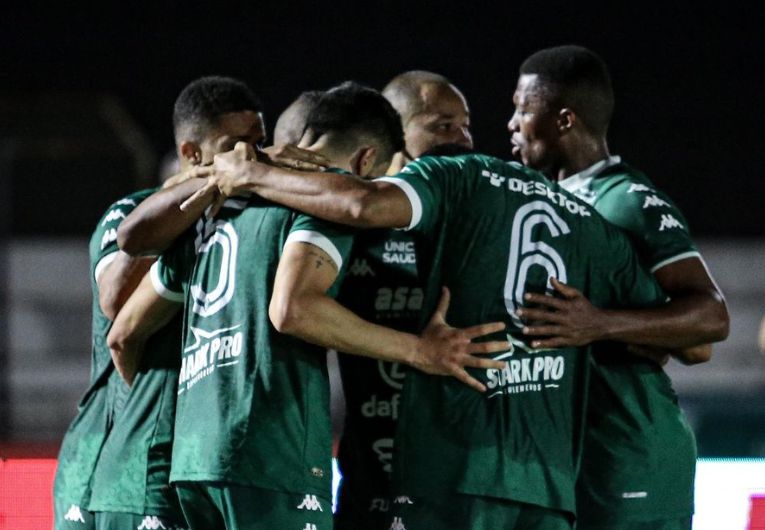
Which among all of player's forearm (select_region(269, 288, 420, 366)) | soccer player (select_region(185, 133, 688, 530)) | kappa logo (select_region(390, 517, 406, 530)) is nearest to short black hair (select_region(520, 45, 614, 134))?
soccer player (select_region(185, 133, 688, 530))

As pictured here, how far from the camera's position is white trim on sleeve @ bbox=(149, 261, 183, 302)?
3322mm

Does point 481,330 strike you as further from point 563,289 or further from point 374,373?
point 374,373

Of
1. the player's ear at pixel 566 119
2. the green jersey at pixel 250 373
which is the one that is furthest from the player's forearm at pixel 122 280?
the player's ear at pixel 566 119

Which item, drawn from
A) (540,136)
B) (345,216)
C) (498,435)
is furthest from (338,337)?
(540,136)

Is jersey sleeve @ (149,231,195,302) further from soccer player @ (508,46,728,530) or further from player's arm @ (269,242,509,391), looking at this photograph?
soccer player @ (508,46,728,530)

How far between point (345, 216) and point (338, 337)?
28cm

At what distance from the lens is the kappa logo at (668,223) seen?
364cm

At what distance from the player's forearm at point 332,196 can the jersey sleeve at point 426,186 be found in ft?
0.15

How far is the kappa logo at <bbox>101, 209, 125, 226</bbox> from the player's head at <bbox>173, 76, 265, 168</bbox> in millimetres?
276

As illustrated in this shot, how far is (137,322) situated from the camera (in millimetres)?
3396

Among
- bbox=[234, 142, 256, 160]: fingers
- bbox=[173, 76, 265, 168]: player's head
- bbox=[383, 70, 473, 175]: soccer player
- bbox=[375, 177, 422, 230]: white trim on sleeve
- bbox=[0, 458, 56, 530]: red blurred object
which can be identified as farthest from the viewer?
bbox=[0, 458, 56, 530]: red blurred object

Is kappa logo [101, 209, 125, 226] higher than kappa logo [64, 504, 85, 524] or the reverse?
higher

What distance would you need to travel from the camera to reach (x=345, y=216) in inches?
120

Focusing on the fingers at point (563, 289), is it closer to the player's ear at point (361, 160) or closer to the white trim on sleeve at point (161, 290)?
the player's ear at point (361, 160)
